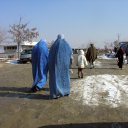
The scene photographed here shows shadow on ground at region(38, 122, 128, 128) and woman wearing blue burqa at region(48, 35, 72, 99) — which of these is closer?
shadow on ground at region(38, 122, 128, 128)

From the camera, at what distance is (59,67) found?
12539mm

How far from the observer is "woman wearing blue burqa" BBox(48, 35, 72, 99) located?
12469 millimetres

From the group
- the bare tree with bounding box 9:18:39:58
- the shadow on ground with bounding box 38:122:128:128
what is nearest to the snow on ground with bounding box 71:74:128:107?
the shadow on ground with bounding box 38:122:128:128

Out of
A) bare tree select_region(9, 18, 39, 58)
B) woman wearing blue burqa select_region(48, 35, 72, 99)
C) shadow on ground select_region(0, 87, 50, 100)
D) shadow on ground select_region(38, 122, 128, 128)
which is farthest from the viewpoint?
bare tree select_region(9, 18, 39, 58)

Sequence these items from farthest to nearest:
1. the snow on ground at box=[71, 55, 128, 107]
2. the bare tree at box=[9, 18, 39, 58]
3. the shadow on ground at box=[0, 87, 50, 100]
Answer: the bare tree at box=[9, 18, 39, 58] < the shadow on ground at box=[0, 87, 50, 100] < the snow on ground at box=[71, 55, 128, 107]

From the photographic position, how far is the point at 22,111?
1049 centimetres

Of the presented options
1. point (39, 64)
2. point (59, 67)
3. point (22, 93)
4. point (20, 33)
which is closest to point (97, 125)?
point (59, 67)

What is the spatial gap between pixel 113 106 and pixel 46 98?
2.49 meters

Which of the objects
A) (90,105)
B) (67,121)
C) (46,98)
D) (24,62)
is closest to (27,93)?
(46,98)

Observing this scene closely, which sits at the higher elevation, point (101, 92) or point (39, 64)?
point (39, 64)

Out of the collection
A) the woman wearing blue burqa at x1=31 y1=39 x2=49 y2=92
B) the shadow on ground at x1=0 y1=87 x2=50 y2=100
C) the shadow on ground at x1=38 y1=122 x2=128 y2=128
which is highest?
the woman wearing blue burqa at x1=31 y1=39 x2=49 y2=92

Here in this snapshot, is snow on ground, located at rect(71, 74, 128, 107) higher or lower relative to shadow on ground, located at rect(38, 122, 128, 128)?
higher

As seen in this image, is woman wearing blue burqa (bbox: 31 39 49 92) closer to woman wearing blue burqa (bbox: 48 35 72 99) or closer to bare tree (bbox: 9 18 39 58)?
woman wearing blue burqa (bbox: 48 35 72 99)

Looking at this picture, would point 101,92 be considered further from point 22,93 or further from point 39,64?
point 22,93
